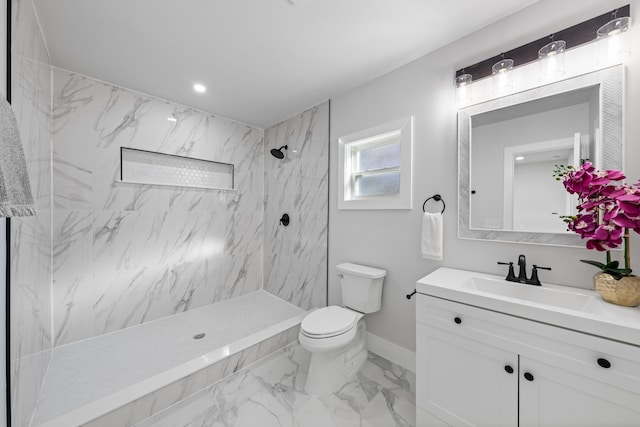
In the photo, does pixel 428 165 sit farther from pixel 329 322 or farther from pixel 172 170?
pixel 172 170

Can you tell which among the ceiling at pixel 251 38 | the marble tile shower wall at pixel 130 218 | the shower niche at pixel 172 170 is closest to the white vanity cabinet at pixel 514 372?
the ceiling at pixel 251 38

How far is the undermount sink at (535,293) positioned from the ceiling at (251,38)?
1.58 m

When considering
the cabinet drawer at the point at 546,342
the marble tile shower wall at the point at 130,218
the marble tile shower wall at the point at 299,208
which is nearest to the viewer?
the cabinet drawer at the point at 546,342

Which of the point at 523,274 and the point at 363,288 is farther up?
the point at 523,274

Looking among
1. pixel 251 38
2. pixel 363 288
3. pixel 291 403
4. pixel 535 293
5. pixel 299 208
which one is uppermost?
pixel 251 38

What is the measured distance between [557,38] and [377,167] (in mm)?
1256

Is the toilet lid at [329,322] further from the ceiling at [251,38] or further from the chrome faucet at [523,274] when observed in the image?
the ceiling at [251,38]

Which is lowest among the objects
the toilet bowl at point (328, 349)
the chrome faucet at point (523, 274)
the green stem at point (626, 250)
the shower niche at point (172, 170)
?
the toilet bowl at point (328, 349)

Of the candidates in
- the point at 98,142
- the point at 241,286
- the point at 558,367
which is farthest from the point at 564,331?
the point at 98,142

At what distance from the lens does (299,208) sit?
2.77 meters

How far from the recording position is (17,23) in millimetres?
1128

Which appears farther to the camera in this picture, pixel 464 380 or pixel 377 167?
pixel 377 167

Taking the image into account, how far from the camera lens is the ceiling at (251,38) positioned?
1.38 metres

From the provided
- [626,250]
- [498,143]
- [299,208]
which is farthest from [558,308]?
[299,208]
